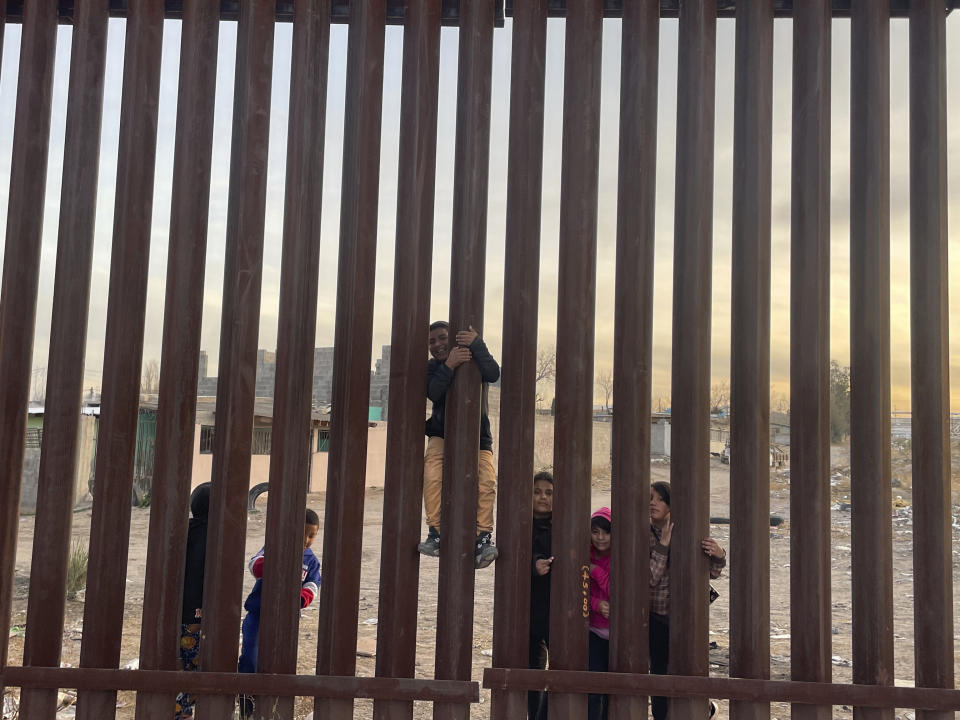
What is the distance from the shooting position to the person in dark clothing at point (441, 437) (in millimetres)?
3584

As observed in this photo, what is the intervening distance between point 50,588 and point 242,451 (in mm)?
1132

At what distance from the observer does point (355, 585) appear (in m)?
3.54

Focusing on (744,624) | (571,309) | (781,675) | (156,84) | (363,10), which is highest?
(363,10)

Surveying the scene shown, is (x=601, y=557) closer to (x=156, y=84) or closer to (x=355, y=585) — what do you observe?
(x=355, y=585)

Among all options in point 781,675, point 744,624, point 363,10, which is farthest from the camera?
point 781,675

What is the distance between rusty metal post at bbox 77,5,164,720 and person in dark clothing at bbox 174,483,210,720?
35 centimetres

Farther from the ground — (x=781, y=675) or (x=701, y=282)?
(x=701, y=282)

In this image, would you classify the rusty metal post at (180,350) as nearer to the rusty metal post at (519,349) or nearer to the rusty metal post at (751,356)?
the rusty metal post at (519,349)

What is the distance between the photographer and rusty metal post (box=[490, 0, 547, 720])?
11.6ft

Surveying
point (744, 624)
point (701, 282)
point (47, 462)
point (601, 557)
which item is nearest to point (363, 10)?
point (701, 282)

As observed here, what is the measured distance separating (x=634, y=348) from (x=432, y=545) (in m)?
1.39

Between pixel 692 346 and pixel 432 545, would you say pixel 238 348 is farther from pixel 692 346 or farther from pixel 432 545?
pixel 692 346

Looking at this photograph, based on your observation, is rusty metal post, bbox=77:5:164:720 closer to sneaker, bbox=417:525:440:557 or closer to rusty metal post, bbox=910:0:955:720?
sneaker, bbox=417:525:440:557

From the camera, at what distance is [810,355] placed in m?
3.63
